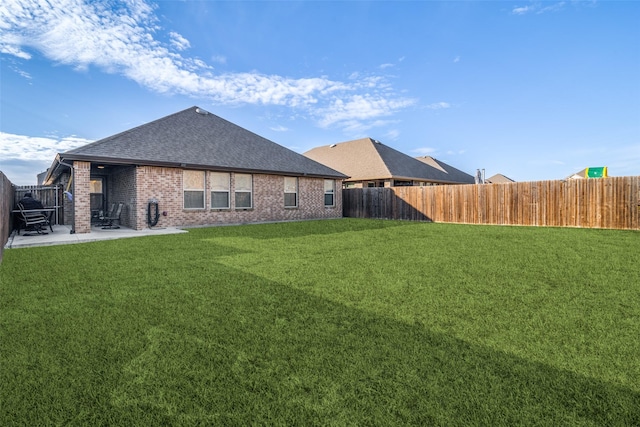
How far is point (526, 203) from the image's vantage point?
13.5 metres

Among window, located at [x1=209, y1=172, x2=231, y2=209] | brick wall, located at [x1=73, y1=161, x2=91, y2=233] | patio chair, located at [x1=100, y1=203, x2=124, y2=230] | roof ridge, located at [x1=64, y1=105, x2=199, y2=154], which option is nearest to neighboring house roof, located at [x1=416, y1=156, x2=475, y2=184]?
window, located at [x1=209, y1=172, x2=231, y2=209]

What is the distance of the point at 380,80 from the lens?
17734 mm

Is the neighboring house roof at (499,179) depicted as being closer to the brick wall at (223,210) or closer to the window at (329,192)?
the window at (329,192)

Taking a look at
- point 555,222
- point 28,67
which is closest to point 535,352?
point 555,222

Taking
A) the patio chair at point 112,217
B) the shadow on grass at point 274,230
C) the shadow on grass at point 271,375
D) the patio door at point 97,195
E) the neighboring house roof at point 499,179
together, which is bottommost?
the shadow on grass at point 271,375

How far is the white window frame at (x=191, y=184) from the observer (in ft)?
42.7

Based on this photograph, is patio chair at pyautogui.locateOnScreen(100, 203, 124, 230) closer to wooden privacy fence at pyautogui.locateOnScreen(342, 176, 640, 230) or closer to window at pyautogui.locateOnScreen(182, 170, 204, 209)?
window at pyautogui.locateOnScreen(182, 170, 204, 209)

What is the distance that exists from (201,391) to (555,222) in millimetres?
15357

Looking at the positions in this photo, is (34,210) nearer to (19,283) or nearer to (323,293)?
(19,283)

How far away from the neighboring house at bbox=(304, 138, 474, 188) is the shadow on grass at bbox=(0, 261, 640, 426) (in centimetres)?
2121

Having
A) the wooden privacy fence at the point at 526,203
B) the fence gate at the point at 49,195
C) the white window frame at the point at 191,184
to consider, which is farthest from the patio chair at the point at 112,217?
the wooden privacy fence at the point at 526,203

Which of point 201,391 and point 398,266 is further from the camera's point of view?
point 398,266

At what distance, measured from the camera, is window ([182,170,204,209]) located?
1309 cm

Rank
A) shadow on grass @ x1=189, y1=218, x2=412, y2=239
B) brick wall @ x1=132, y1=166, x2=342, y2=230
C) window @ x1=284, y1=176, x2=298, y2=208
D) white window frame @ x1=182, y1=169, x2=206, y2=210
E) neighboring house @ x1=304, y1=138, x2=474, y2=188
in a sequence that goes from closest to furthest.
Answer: shadow on grass @ x1=189, y1=218, x2=412, y2=239 < brick wall @ x1=132, y1=166, x2=342, y2=230 < white window frame @ x1=182, y1=169, x2=206, y2=210 < window @ x1=284, y1=176, x2=298, y2=208 < neighboring house @ x1=304, y1=138, x2=474, y2=188
